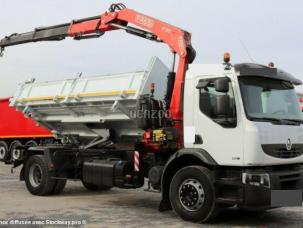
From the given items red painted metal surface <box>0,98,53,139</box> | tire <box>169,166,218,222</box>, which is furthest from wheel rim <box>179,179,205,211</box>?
red painted metal surface <box>0,98,53,139</box>

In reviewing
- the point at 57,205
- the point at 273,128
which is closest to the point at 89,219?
the point at 57,205

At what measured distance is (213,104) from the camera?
7672 millimetres

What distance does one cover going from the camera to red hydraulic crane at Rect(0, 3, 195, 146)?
853cm

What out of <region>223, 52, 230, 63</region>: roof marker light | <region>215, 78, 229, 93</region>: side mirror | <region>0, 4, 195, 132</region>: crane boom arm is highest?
<region>0, 4, 195, 132</region>: crane boom arm

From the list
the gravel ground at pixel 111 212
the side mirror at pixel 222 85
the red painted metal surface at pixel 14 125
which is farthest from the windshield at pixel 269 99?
the red painted metal surface at pixel 14 125

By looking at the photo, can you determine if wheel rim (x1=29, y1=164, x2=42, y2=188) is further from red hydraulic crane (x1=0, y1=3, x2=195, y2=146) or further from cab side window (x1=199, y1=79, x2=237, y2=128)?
cab side window (x1=199, y1=79, x2=237, y2=128)

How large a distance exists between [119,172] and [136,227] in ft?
6.27

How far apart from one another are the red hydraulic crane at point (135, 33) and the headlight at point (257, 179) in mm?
1555

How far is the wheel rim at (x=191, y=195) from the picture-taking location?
7.61 m

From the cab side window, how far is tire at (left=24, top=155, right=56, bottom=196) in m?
4.44

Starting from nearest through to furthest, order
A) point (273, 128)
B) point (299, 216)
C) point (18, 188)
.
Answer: point (273, 128) → point (299, 216) → point (18, 188)

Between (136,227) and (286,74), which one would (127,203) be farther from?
(286,74)

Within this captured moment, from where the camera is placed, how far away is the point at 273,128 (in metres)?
7.41

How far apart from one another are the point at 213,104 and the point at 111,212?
2.82m
